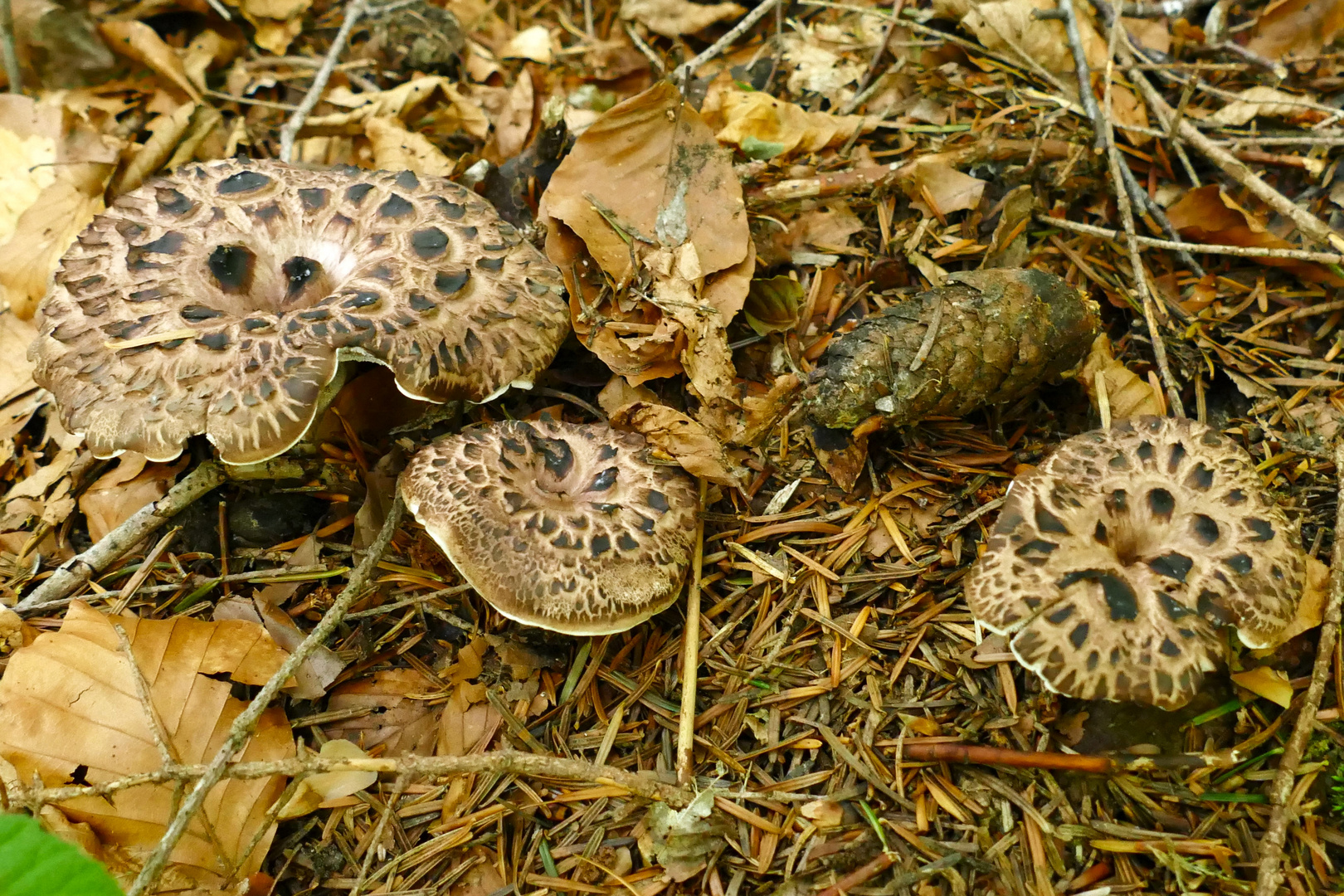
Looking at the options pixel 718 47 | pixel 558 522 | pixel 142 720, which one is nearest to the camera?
pixel 142 720

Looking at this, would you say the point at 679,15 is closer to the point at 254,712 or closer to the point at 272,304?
the point at 272,304

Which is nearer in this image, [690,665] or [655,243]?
[690,665]

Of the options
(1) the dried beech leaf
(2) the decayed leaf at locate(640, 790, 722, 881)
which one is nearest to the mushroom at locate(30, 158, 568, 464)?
(1) the dried beech leaf

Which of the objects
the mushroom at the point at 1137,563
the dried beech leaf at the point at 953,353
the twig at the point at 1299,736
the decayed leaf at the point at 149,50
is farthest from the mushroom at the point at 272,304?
the twig at the point at 1299,736

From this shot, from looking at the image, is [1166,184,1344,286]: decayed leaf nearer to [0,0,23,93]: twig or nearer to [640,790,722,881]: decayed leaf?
[640,790,722,881]: decayed leaf

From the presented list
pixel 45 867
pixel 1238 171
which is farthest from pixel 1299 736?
pixel 45 867

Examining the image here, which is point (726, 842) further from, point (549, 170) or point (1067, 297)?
Result: point (549, 170)

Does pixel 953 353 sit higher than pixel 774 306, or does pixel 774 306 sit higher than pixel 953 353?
pixel 953 353

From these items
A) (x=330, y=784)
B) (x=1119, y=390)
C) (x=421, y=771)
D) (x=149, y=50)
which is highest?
(x=149, y=50)

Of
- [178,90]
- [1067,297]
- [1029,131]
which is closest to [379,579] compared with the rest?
[1067,297]
